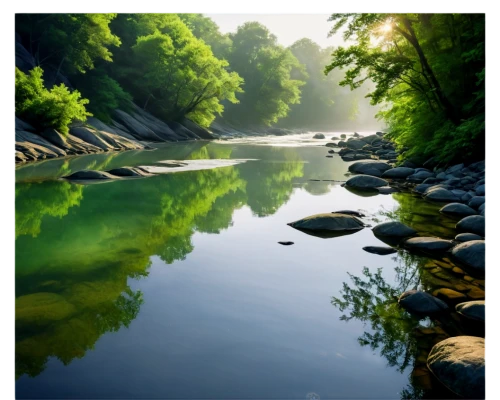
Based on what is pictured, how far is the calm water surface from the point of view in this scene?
3014mm

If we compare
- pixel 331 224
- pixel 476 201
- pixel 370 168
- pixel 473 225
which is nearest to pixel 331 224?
pixel 331 224

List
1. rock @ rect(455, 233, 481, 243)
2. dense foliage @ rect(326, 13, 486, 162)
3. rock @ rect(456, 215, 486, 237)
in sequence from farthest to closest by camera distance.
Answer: dense foliage @ rect(326, 13, 486, 162) < rock @ rect(456, 215, 486, 237) < rock @ rect(455, 233, 481, 243)

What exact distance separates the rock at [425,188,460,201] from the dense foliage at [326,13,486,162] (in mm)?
2304

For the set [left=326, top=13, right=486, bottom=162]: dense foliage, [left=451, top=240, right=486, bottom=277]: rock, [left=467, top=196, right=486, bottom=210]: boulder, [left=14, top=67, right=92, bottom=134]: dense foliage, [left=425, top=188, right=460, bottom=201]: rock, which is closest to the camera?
[left=451, top=240, right=486, bottom=277]: rock

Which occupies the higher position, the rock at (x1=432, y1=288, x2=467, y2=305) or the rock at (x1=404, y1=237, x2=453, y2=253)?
the rock at (x1=404, y1=237, x2=453, y2=253)

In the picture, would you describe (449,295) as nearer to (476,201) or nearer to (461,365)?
(461,365)

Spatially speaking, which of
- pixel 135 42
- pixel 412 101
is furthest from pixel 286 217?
pixel 135 42

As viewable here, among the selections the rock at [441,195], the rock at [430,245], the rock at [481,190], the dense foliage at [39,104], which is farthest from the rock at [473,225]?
the dense foliage at [39,104]

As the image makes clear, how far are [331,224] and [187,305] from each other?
4141 mm

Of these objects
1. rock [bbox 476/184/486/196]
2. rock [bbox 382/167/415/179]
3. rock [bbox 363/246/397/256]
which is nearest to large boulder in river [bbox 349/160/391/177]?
rock [bbox 382/167/415/179]

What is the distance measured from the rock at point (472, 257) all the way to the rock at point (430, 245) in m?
0.34

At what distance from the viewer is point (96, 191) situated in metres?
11.4

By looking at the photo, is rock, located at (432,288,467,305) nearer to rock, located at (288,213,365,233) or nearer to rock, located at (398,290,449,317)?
rock, located at (398,290,449,317)

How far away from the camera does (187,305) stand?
437 centimetres
